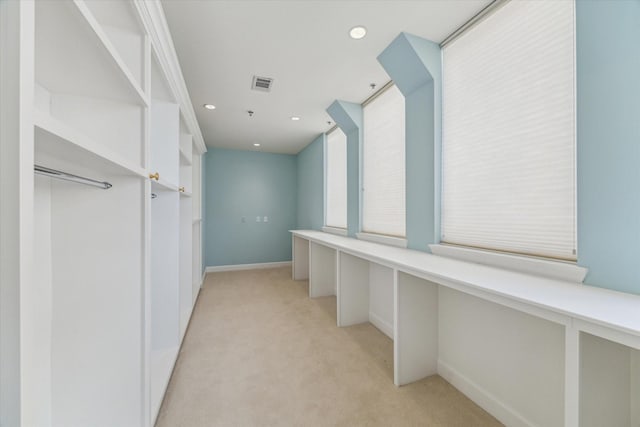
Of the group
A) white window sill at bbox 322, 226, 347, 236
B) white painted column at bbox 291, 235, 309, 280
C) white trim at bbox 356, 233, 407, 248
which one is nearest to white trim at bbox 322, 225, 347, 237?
white window sill at bbox 322, 226, 347, 236

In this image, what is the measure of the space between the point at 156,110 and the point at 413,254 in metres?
2.46

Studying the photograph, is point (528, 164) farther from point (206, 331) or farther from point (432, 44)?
point (206, 331)

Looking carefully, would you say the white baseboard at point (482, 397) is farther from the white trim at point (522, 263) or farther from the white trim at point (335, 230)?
the white trim at point (335, 230)

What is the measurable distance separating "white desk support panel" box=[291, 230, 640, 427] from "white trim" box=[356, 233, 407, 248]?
0.14 metres

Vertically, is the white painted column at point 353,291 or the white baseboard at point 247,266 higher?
the white painted column at point 353,291

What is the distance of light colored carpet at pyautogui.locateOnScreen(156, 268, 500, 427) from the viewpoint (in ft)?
4.75

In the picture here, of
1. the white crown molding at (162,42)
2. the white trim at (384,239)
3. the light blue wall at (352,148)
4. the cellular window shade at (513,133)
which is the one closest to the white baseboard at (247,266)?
the light blue wall at (352,148)

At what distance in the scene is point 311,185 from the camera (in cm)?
482

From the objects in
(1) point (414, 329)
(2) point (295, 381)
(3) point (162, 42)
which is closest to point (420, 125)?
(1) point (414, 329)

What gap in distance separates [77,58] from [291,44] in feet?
4.76

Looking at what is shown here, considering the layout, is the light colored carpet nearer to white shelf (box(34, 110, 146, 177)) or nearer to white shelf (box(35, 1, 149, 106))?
white shelf (box(34, 110, 146, 177))

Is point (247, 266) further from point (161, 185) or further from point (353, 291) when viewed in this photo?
point (161, 185)

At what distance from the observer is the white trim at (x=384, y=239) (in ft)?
7.70

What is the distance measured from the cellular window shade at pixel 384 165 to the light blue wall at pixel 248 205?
2904 millimetres
